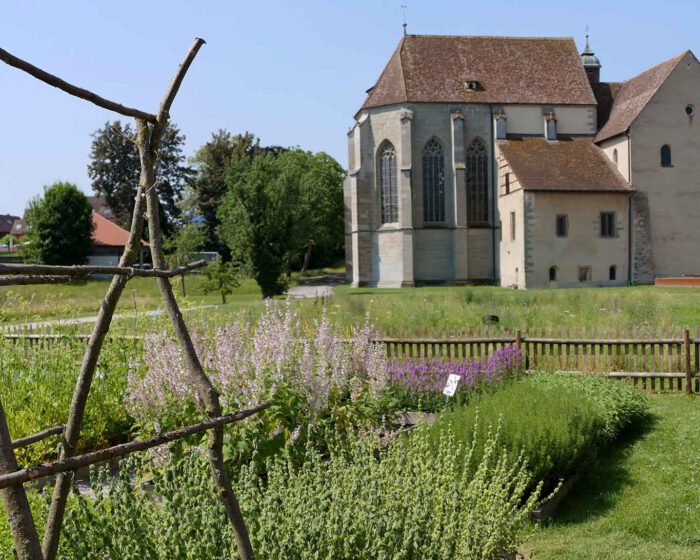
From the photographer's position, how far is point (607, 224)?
38125 millimetres

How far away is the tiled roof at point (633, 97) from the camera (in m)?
38.4

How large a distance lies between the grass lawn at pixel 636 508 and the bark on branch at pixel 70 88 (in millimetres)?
5093

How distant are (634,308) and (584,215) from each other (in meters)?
18.7

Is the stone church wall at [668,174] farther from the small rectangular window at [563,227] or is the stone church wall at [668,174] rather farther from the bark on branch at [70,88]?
the bark on branch at [70,88]

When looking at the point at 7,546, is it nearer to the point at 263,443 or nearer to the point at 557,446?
the point at 263,443

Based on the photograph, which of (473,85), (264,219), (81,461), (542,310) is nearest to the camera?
(81,461)

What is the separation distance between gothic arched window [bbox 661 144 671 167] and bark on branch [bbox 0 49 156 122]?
39.9m

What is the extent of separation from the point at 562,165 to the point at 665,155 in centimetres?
499

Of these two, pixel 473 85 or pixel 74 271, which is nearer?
pixel 74 271

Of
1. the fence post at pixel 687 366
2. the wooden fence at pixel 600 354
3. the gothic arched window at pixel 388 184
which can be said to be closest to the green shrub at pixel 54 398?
the wooden fence at pixel 600 354

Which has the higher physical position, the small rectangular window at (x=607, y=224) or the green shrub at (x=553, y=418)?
the small rectangular window at (x=607, y=224)

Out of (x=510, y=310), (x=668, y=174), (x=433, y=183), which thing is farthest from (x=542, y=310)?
(x=433, y=183)

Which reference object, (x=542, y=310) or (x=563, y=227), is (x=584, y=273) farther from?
(x=542, y=310)

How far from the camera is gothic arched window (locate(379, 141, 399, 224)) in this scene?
42094mm
